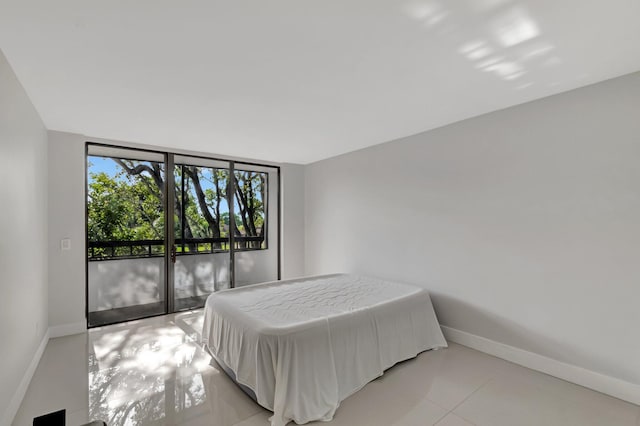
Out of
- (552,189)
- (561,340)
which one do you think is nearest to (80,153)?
(552,189)

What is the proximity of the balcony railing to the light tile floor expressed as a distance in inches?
53.5

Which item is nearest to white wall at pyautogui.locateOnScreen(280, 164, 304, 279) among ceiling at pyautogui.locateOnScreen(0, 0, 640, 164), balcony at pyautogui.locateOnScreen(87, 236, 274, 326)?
balcony at pyautogui.locateOnScreen(87, 236, 274, 326)

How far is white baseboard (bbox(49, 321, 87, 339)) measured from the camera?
3448mm

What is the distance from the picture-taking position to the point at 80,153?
370cm

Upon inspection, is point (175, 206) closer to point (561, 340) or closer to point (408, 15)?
point (408, 15)

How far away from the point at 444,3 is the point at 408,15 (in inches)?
7.2

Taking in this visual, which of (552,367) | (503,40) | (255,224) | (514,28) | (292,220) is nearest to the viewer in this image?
(514,28)

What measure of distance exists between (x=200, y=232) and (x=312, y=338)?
3254 millimetres

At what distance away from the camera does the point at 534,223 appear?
2703mm

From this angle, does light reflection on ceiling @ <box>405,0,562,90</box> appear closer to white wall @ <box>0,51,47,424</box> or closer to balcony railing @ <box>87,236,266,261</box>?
white wall @ <box>0,51,47,424</box>

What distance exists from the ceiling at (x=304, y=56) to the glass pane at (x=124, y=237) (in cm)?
104

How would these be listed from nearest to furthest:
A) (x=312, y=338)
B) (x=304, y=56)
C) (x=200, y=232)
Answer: (x=304, y=56) < (x=312, y=338) < (x=200, y=232)

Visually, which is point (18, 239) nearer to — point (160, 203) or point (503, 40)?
point (160, 203)

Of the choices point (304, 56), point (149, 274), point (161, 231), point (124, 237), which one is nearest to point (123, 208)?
point (124, 237)
